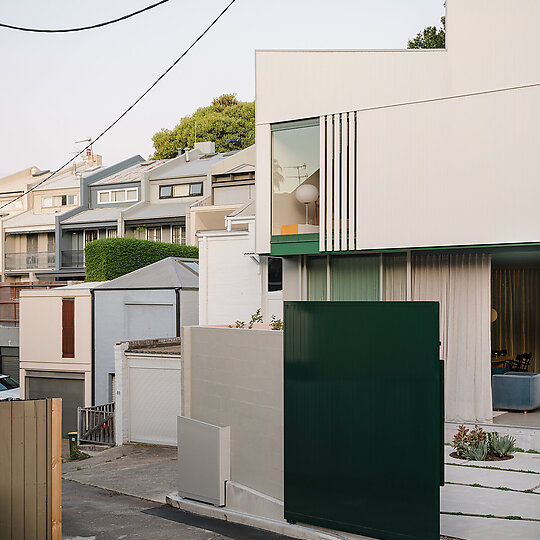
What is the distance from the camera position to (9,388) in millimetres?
32906

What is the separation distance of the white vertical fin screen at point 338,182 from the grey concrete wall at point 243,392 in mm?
3552

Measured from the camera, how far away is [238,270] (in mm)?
24031

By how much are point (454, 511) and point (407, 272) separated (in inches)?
225

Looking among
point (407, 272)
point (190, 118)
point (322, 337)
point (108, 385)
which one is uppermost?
point (190, 118)

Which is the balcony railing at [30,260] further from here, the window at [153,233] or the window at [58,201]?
the window at [153,233]

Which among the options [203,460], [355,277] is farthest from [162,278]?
[203,460]

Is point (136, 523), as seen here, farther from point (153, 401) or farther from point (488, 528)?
point (153, 401)

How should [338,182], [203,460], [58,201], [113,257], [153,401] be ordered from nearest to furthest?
[203,460], [338,182], [153,401], [113,257], [58,201]

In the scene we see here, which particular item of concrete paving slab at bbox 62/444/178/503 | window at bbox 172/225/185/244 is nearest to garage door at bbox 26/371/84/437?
concrete paving slab at bbox 62/444/178/503

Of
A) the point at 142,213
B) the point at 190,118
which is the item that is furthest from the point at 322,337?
the point at 190,118

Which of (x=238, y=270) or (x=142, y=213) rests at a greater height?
(x=142, y=213)

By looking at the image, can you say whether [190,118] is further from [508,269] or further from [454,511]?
[454,511]

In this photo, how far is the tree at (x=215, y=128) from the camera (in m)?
59.3

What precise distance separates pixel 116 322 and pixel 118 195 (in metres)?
22.2
